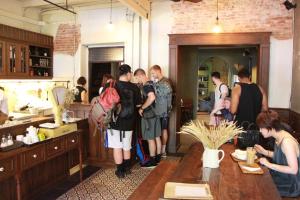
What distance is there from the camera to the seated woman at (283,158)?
2279mm

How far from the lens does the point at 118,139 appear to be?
4.11 m

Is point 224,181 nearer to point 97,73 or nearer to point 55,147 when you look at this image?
point 55,147

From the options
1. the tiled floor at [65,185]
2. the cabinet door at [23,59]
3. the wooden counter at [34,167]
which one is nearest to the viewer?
the wooden counter at [34,167]

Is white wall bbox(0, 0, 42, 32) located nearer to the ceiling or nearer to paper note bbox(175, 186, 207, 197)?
the ceiling

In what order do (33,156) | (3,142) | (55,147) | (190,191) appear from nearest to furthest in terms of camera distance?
(190,191)
(3,142)
(33,156)
(55,147)

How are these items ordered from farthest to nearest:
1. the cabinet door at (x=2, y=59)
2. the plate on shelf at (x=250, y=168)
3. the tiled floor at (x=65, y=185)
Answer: the cabinet door at (x=2, y=59) < the tiled floor at (x=65, y=185) < the plate on shelf at (x=250, y=168)

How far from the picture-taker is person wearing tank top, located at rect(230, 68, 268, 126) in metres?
3.91

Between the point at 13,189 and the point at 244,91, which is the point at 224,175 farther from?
the point at 13,189

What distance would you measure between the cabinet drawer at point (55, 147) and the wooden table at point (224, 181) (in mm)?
1479

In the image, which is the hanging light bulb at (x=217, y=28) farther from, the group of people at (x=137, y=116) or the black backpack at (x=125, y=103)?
the black backpack at (x=125, y=103)

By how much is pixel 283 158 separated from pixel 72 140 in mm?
2688

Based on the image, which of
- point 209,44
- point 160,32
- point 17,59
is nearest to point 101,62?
point 160,32

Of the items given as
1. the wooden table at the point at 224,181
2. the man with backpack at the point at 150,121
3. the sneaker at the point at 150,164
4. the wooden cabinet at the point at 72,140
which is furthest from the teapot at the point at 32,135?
the sneaker at the point at 150,164

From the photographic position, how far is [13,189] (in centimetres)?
323
